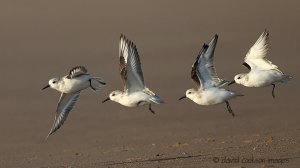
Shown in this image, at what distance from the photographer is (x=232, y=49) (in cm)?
3038

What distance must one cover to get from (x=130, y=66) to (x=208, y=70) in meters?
1.39

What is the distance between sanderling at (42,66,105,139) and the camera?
20359 mm

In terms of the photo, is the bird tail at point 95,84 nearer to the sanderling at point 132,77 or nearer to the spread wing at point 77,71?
the spread wing at point 77,71

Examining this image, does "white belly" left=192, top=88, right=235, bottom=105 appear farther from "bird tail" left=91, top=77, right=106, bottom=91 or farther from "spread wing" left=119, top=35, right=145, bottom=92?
"bird tail" left=91, top=77, right=106, bottom=91

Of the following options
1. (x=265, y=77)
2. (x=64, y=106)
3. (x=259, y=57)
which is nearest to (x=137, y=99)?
(x=64, y=106)

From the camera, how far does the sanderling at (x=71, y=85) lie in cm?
2036

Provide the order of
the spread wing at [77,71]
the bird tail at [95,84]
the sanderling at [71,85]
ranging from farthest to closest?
the bird tail at [95,84]
the sanderling at [71,85]
the spread wing at [77,71]

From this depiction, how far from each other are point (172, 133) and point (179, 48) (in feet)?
24.5

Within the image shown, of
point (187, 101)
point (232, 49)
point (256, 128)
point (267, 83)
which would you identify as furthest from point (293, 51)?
point (267, 83)

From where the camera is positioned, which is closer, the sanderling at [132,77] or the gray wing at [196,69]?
the gray wing at [196,69]

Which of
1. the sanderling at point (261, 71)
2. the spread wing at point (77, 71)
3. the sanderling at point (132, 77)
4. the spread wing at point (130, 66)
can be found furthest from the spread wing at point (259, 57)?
the spread wing at point (77, 71)

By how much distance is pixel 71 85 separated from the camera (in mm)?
20391

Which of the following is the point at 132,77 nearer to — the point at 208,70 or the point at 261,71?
the point at 208,70

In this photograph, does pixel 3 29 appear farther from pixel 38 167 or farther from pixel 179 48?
pixel 38 167
